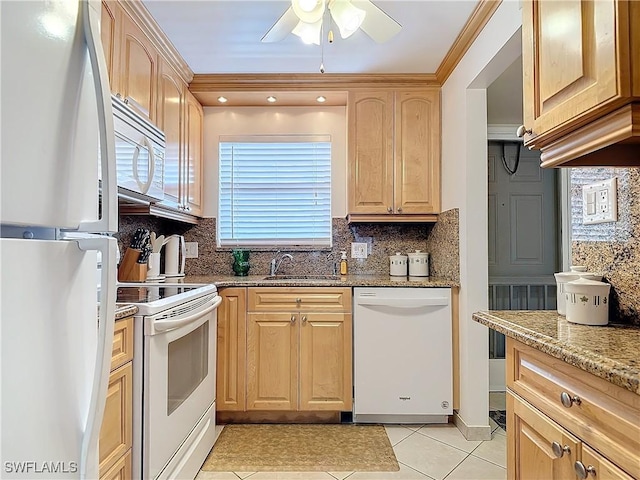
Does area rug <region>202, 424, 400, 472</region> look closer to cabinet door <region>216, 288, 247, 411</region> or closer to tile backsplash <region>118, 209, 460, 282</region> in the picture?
cabinet door <region>216, 288, 247, 411</region>

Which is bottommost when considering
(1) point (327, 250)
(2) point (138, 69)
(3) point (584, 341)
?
(3) point (584, 341)

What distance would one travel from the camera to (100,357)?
29.8 inches

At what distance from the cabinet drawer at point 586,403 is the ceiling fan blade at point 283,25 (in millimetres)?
1674

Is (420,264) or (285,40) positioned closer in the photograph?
(285,40)

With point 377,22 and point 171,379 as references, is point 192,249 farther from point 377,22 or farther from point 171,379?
point 377,22

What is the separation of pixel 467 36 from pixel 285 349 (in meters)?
2.25

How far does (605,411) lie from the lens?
756mm

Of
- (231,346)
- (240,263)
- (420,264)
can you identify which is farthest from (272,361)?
(420,264)

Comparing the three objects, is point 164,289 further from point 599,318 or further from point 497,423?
point 497,423

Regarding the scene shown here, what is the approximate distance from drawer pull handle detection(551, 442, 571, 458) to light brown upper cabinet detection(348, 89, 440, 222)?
2092 mm

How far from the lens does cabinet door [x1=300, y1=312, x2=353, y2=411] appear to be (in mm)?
2500

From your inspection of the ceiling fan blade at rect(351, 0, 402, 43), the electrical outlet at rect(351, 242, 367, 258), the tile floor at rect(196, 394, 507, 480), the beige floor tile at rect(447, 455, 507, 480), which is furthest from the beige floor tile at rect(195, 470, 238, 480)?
the ceiling fan blade at rect(351, 0, 402, 43)

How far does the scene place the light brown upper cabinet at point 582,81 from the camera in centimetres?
76

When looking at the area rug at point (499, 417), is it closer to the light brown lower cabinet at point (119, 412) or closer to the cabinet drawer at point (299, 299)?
the cabinet drawer at point (299, 299)
